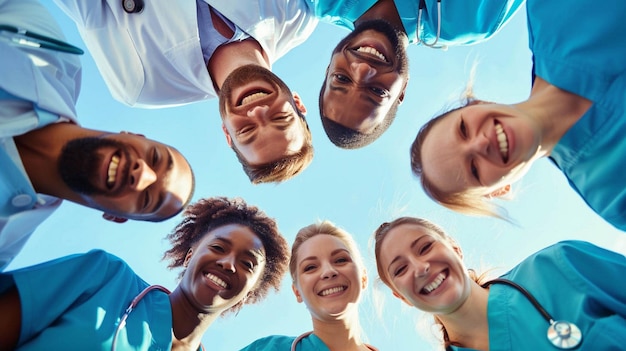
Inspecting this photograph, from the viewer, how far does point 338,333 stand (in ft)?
11.2

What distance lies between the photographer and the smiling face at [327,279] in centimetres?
332

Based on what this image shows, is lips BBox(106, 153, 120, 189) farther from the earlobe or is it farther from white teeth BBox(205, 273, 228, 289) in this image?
the earlobe

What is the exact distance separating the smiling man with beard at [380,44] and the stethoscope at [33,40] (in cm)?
175

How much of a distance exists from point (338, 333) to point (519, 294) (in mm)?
1234

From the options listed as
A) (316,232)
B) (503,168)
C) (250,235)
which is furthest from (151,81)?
(503,168)

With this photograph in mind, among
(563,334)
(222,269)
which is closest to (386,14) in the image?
(222,269)

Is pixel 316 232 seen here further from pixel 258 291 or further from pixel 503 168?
pixel 503 168

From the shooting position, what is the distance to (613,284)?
2596 mm

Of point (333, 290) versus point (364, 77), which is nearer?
point (333, 290)

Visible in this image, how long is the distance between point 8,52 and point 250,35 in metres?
1.88

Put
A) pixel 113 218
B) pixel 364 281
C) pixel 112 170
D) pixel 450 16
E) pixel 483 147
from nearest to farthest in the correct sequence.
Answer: pixel 112 170, pixel 483 147, pixel 113 218, pixel 450 16, pixel 364 281

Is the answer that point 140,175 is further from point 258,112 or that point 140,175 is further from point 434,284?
point 434,284

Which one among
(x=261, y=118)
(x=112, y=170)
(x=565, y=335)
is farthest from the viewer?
(x=261, y=118)

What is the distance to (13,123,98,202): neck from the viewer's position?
2486 mm
